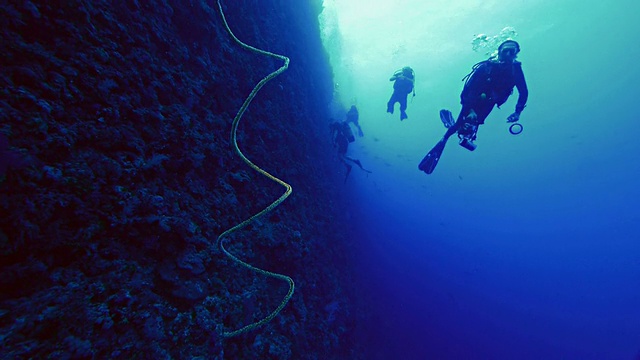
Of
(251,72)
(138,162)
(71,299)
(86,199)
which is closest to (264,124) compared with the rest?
(251,72)

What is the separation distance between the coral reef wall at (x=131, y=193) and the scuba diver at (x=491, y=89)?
4.51 m

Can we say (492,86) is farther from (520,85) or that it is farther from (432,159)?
(432,159)

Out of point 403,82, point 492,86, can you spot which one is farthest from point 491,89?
point 403,82

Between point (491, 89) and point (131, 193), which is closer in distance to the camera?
point (131, 193)

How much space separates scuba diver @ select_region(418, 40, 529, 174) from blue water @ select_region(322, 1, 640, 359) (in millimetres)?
5916

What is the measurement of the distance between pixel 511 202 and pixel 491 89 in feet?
317

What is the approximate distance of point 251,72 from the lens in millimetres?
4125

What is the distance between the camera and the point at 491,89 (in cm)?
548

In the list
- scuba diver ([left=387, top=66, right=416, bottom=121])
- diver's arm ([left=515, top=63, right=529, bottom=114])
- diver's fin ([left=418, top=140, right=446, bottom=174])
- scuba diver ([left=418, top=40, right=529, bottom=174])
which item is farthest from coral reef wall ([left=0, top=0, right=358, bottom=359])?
scuba diver ([left=387, top=66, right=416, bottom=121])

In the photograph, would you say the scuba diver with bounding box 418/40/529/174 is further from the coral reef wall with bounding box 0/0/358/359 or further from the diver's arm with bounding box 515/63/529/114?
the coral reef wall with bounding box 0/0/358/359

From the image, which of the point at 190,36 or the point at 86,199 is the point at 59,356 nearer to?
the point at 86,199

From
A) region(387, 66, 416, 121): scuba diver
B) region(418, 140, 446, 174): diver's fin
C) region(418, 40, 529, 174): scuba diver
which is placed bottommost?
region(418, 140, 446, 174): diver's fin

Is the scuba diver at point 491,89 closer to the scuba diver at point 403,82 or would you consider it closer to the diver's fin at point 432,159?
the diver's fin at point 432,159

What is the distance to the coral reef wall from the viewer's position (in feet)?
4.50
